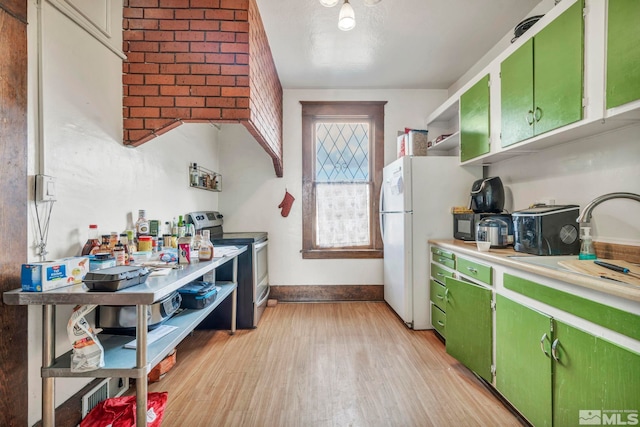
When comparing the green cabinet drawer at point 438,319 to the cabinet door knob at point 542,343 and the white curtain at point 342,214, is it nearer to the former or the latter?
the cabinet door knob at point 542,343

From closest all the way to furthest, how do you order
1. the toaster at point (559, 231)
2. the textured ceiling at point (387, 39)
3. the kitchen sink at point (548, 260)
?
1. the kitchen sink at point (548, 260)
2. the toaster at point (559, 231)
3. the textured ceiling at point (387, 39)

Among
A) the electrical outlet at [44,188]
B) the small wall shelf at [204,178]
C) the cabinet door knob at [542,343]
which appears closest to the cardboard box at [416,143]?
the cabinet door knob at [542,343]

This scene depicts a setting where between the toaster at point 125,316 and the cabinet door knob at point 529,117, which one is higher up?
the cabinet door knob at point 529,117

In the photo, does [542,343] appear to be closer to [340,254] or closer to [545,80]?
[545,80]

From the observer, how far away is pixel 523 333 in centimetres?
147

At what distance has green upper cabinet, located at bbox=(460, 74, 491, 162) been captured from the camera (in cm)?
228

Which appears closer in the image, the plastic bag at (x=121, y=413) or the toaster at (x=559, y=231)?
the plastic bag at (x=121, y=413)

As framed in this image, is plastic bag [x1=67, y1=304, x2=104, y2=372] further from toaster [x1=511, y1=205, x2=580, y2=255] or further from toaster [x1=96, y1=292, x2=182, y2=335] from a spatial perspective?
toaster [x1=511, y1=205, x2=580, y2=255]

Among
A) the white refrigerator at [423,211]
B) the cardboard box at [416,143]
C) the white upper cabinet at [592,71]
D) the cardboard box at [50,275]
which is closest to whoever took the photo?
the cardboard box at [50,275]

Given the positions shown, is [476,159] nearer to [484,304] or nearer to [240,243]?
[484,304]

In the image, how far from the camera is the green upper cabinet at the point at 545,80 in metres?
1.47

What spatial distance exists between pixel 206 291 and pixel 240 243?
2.68ft

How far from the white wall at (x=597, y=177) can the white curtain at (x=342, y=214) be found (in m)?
1.79

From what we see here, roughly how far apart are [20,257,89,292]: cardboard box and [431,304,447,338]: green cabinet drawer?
2585 mm
